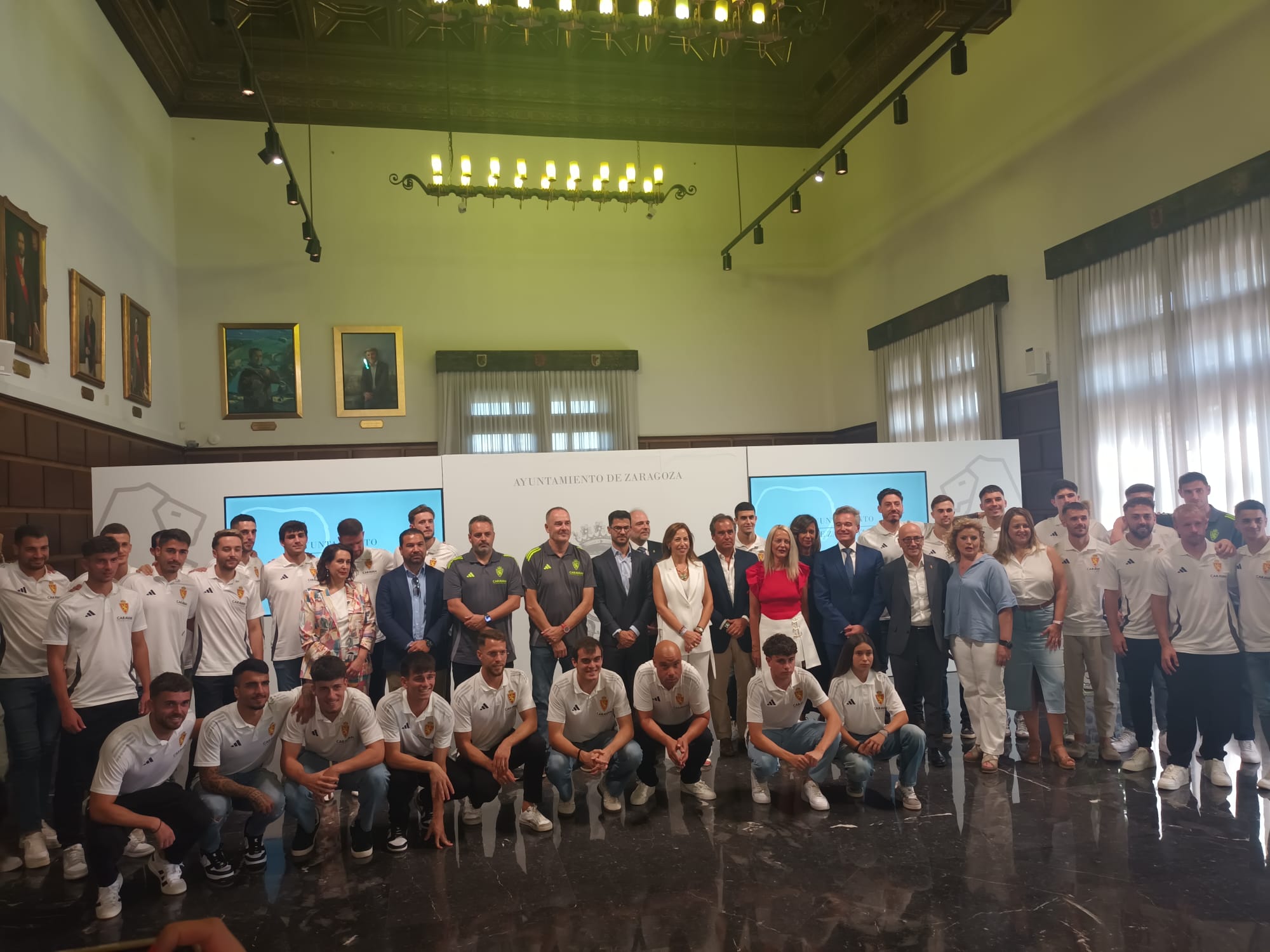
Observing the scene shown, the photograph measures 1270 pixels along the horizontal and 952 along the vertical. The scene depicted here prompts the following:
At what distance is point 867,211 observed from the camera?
10.7 metres

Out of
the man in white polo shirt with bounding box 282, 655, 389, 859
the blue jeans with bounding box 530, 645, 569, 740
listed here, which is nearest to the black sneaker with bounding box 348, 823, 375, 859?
the man in white polo shirt with bounding box 282, 655, 389, 859

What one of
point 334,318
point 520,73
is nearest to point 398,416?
point 334,318

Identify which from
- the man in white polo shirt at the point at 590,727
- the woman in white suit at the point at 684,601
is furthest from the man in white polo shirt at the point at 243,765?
the woman in white suit at the point at 684,601

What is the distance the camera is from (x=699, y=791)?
4324 millimetres

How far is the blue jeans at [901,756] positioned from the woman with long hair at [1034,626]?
3.18ft

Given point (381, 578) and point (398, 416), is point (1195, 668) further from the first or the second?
point (398, 416)

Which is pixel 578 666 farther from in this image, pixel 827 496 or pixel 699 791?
pixel 827 496

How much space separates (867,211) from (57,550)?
9.45m

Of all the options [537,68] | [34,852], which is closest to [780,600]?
[34,852]

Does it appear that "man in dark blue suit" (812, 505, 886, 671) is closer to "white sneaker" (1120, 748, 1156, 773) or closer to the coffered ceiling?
"white sneaker" (1120, 748, 1156, 773)

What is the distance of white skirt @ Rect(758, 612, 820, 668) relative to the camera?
16.1 feet

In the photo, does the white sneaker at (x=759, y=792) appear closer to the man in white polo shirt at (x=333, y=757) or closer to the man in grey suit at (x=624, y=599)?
the man in grey suit at (x=624, y=599)

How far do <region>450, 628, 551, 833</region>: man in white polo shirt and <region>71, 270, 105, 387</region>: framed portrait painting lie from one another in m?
4.72

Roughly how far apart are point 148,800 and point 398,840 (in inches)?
40.9
